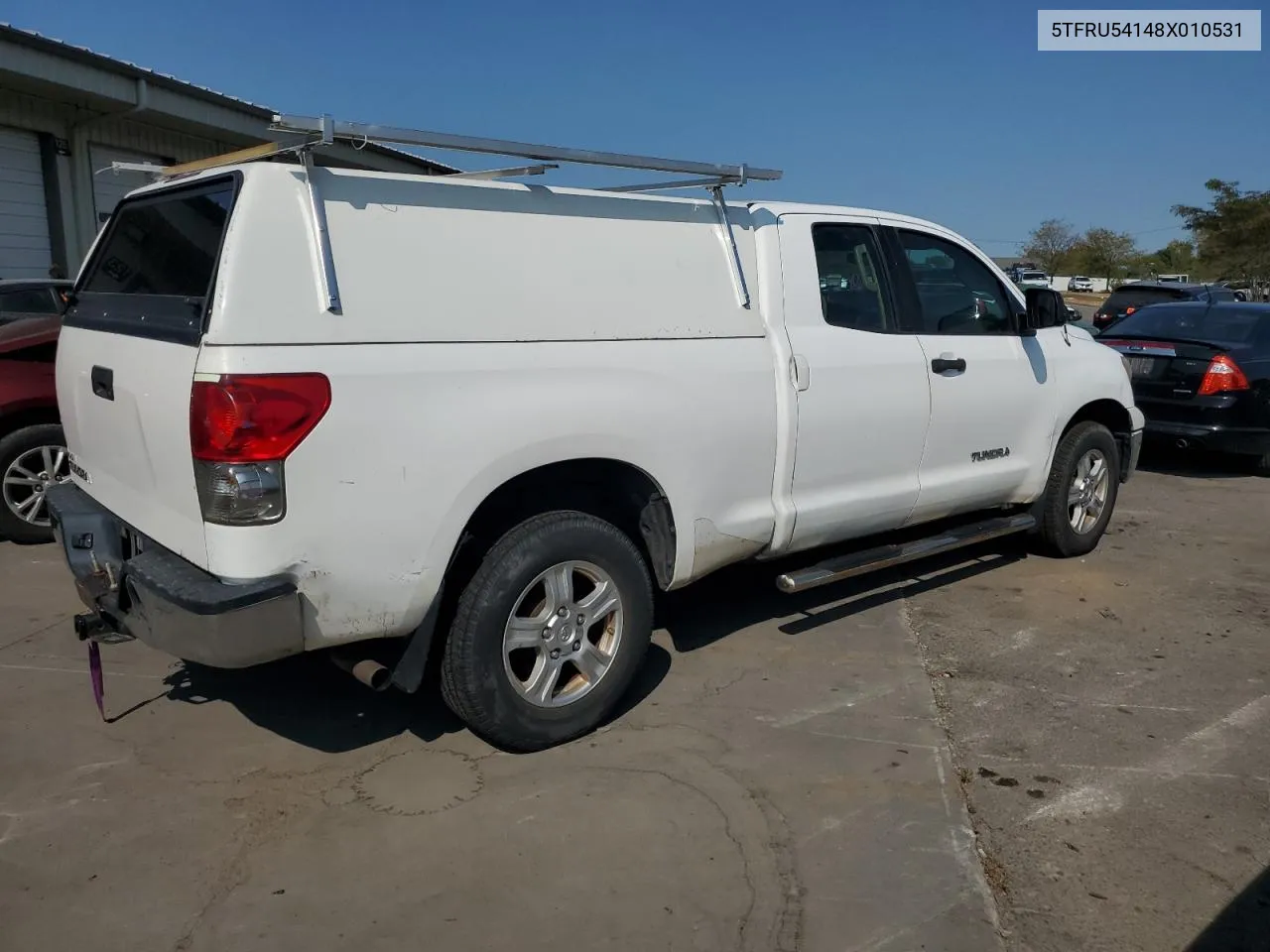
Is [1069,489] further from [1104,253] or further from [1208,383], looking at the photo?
[1104,253]

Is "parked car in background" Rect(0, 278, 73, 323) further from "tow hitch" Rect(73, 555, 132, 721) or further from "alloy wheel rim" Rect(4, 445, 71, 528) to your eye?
"tow hitch" Rect(73, 555, 132, 721)

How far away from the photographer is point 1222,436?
349 inches

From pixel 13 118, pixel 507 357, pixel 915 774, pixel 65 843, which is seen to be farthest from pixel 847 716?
pixel 13 118

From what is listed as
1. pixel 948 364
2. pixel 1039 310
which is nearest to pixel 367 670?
pixel 948 364

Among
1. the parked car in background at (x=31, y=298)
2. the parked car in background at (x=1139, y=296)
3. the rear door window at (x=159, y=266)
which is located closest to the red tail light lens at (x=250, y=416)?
the rear door window at (x=159, y=266)

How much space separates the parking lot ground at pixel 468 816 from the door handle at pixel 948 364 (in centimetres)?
148

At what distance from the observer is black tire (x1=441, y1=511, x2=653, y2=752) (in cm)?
348

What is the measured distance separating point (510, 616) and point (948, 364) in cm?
273

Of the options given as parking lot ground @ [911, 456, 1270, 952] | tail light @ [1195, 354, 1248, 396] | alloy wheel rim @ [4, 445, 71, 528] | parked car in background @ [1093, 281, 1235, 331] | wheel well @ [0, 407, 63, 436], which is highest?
parked car in background @ [1093, 281, 1235, 331]

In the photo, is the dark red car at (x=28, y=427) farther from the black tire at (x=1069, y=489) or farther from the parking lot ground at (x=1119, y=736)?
the black tire at (x=1069, y=489)

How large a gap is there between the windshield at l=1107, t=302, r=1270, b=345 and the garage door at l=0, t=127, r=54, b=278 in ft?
40.6

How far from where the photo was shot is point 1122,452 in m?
6.61

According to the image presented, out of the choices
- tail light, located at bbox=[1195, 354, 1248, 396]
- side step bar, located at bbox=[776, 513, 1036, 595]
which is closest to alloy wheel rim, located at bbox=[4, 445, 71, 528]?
side step bar, located at bbox=[776, 513, 1036, 595]

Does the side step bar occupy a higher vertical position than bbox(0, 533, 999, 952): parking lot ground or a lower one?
higher
